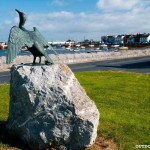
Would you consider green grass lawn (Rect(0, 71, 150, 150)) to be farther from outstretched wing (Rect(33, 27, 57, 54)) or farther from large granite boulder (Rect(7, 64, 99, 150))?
outstretched wing (Rect(33, 27, 57, 54))

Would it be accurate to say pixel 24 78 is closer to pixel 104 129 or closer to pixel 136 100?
pixel 104 129

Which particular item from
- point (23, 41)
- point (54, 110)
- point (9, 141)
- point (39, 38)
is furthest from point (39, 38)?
point (9, 141)

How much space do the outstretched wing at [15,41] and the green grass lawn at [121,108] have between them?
1720mm

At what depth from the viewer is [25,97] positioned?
773cm

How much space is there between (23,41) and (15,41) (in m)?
0.17

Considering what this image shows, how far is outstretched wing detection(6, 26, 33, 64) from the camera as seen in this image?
8.11m

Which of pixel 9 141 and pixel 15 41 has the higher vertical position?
pixel 15 41

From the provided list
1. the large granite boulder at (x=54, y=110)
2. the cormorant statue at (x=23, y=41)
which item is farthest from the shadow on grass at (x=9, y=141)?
the cormorant statue at (x=23, y=41)

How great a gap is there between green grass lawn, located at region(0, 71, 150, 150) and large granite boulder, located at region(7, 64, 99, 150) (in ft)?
2.60

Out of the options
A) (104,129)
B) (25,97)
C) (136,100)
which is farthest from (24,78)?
(136,100)

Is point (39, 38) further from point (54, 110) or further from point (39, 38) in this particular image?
point (54, 110)

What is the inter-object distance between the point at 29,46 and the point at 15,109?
1.34 metres

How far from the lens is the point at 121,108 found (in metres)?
11.7

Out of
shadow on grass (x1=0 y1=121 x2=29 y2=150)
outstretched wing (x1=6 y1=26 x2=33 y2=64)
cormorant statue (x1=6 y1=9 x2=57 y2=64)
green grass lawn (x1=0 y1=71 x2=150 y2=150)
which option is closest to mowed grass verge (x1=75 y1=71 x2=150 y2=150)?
green grass lawn (x1=0 y1=71 x2=150 y2=150)
